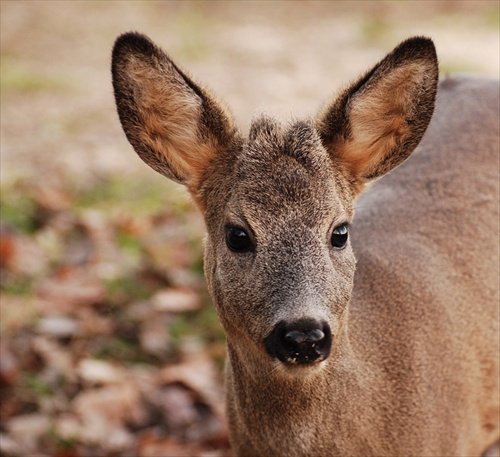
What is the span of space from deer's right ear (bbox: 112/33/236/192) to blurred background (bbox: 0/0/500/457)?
0.20 meters

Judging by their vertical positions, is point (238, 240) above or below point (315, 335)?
above

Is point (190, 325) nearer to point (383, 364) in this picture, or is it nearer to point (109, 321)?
point (109, 321)

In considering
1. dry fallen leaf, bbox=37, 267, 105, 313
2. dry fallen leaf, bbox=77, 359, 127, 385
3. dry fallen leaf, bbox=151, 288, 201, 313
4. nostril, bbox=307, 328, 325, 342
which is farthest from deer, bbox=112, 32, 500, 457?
dry fallen leaf, bbox=37, 267, 105, 313

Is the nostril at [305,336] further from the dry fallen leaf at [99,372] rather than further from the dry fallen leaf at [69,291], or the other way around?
the dry fallen leaf at [69,291]

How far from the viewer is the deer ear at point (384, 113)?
11.4 ft

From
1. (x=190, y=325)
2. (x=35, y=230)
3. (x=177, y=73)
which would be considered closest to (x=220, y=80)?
(x=35, y=230)

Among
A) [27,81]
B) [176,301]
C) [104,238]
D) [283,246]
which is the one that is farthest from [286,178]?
[27,81]

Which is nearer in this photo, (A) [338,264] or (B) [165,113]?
(A) [338,264]

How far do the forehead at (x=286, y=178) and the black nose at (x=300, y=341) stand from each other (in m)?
0.42

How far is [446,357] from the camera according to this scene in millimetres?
3818

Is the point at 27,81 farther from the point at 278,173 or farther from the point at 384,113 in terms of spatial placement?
the point at 278,173

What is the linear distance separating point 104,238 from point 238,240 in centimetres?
353

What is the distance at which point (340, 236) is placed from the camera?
10.8ft

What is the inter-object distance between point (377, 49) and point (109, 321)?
7.64m
